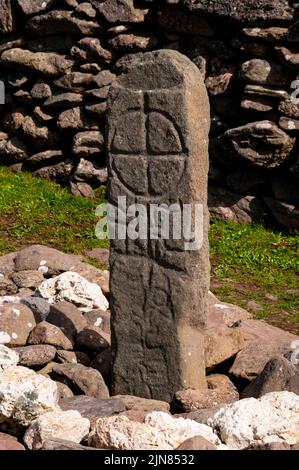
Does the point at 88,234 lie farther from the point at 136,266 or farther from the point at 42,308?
the point at 136,266

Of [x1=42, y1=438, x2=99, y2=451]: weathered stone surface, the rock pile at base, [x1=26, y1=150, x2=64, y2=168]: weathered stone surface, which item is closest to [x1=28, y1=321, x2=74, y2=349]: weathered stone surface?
the rock pile at base

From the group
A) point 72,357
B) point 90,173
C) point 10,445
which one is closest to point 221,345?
point 72,357

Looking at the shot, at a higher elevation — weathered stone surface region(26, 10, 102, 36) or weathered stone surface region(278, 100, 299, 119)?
weathered stone surface region(26, 10, 102, 36)

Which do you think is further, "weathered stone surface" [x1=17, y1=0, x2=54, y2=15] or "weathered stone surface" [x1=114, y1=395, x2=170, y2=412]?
"weathered stone surface" [x1=17, y1=0, x2=54, y2=15]

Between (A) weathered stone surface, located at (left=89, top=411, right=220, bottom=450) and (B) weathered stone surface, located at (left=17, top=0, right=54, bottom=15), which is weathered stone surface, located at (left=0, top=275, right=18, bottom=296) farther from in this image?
(B) weathered stone surface, located at (left=17, top=0, right=54, bottom=15)

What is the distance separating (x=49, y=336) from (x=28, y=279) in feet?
4.77

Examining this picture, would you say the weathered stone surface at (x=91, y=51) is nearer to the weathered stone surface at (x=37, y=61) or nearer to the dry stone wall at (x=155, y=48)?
the dry stone wall at (x=155, y=48)

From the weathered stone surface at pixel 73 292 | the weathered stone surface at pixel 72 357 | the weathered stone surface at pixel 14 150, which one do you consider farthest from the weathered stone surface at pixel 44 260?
the weathered stone surface at pixel 14 150

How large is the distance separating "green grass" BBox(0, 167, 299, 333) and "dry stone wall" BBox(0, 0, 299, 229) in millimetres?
329

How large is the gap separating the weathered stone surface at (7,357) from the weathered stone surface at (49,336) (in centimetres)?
38

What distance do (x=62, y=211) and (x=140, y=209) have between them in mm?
3941

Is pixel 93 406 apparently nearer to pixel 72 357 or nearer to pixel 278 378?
pixel 72 357

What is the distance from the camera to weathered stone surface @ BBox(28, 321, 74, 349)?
240 inches

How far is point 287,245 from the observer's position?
8.80 meters
